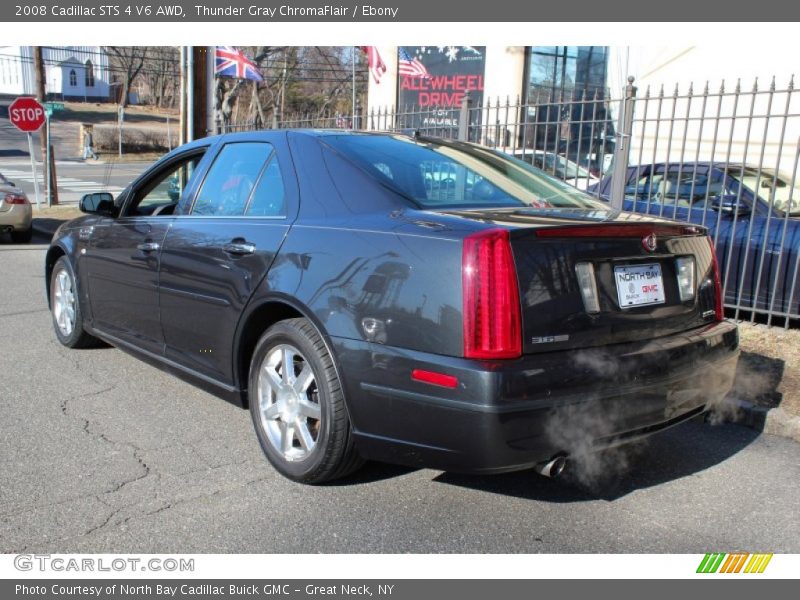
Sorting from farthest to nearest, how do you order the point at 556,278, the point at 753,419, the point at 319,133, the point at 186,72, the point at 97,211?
the point at 186,72 → the point at 97,211 → the point at 753,419 → the point at 319,133 → the point at 556,278

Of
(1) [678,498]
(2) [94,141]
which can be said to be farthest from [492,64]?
(2) [94,141]

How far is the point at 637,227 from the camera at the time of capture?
128 inches

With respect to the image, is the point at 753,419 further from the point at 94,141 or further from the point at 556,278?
the point at 94,141

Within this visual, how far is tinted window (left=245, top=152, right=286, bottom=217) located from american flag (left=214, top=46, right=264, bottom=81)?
10.2m

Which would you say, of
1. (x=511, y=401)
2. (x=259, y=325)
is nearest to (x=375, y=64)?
(x=259, y=325)

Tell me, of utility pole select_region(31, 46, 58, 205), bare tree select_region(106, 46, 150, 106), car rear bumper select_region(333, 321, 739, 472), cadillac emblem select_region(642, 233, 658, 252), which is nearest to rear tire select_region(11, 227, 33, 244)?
utility pole select_region(31, 46, 58, 205)

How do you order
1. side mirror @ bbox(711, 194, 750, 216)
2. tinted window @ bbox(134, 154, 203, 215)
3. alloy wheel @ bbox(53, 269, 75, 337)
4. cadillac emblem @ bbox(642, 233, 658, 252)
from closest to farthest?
cadillac emblem @ bbox(642, 233, 658, 252) → tinted window @ bbox(134, 154, 203, 215) → alloy wheel @ bbox(53, 269, 75, 337) → side mirror @ bbox(711, 194, 750, 216)

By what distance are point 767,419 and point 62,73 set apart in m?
80.3

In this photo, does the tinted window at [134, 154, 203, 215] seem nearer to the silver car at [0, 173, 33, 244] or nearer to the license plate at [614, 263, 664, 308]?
the license plate at [614, 263, 664, 308]

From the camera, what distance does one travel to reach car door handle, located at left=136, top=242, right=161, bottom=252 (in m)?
4.50

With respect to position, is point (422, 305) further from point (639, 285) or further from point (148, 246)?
point (148, 246)

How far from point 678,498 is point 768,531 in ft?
1.36

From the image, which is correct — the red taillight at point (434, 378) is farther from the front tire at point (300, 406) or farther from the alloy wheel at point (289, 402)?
the alloy wheel at point (289, 402)

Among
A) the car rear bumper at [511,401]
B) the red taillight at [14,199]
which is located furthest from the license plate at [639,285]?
the red taillight at [14,199]
